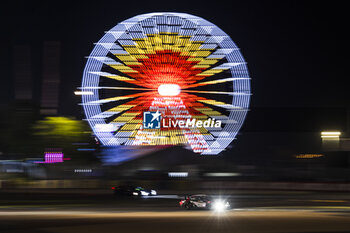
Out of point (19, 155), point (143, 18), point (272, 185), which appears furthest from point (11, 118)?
point (272, 185)

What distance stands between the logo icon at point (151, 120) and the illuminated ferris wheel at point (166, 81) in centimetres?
17

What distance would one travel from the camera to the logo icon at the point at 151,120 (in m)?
39.9

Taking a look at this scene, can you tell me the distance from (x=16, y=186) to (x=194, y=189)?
13.9m

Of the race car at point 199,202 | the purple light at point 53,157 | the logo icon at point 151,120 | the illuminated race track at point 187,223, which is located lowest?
the illuminated race track at point 187,223

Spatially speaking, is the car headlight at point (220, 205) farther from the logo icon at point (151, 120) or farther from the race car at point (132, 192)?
the logo icon at point (151, 120)

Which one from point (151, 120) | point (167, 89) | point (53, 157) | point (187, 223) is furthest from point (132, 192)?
point (53, 157)

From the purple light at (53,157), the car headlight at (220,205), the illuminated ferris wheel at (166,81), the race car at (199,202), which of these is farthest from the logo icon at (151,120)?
the car headlight at (220,205)

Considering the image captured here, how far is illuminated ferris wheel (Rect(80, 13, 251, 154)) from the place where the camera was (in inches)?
1518

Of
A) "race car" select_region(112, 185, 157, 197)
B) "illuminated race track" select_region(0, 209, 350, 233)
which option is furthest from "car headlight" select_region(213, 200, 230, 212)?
"race car" select_region(112, 185, 157, 197)

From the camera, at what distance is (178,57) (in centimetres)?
3894

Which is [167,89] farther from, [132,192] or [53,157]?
[53,157]

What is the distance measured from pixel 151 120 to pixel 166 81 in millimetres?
3710

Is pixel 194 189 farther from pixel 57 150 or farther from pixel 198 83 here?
pixel 57 150

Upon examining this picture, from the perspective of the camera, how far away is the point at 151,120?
40219mm
